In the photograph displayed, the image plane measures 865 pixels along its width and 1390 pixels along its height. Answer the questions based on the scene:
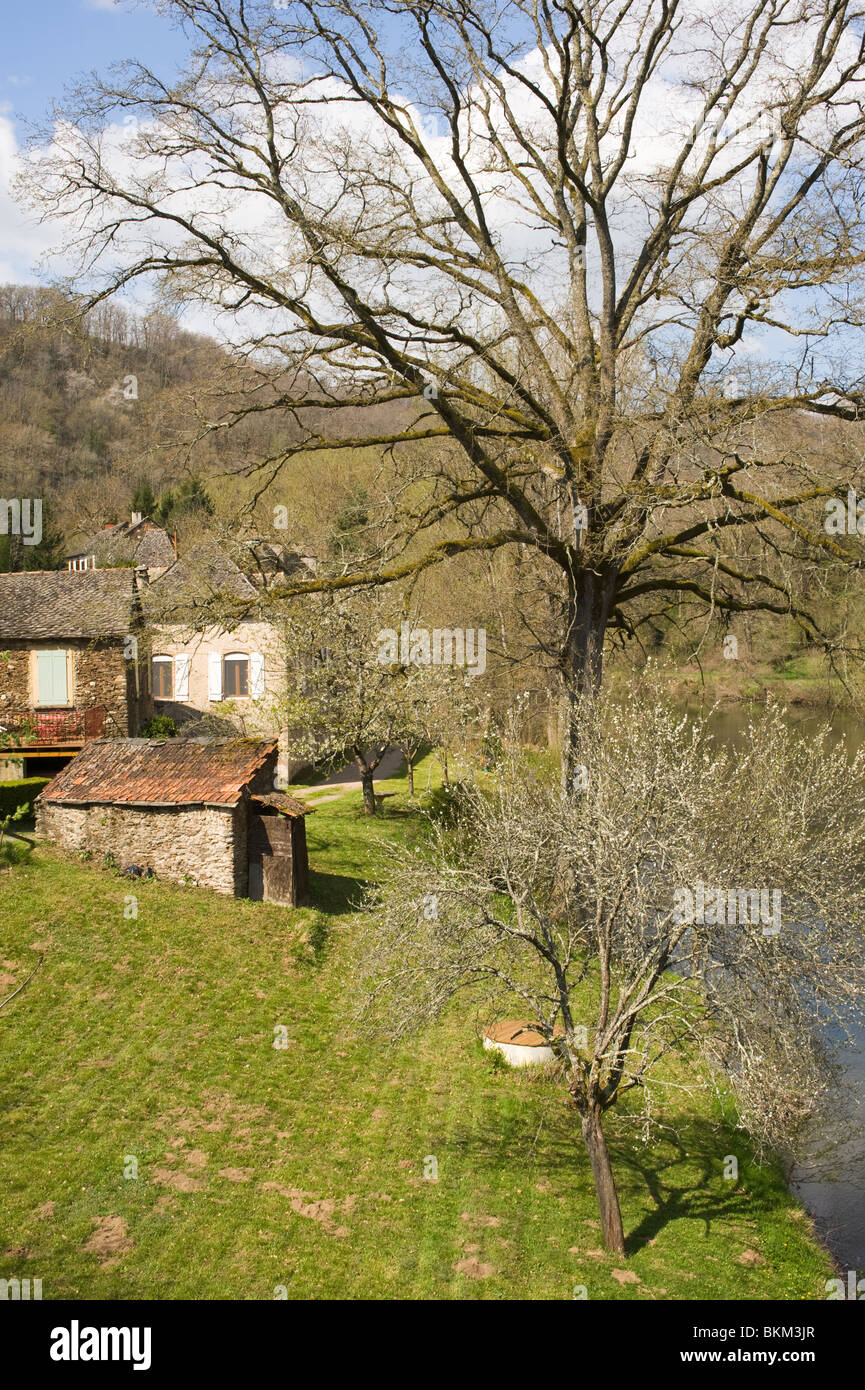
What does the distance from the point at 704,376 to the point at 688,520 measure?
7.85ft

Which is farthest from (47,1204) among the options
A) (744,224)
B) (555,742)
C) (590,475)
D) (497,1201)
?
(555,742)

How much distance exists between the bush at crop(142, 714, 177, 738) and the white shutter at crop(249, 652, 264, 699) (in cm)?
245

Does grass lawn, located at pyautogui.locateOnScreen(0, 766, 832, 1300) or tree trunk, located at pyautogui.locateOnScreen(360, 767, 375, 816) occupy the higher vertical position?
tree trunk, located at pyautogui.locateOnScreen(360, 767, 375, 816)

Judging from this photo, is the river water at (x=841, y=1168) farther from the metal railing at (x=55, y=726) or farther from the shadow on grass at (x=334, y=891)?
the metal railing at (x=55, y=726)

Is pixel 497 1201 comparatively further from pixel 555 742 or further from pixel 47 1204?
pixel 555 742

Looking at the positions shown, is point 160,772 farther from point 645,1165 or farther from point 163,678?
point 163,678

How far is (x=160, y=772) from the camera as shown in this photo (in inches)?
711

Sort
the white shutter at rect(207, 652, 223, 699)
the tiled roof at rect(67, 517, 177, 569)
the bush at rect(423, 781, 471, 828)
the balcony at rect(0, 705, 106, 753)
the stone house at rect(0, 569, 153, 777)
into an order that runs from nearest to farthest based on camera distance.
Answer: the bush at rect(423, 781, 471, 828)
the balcony at rect(0, 705, 106, 753)
the stone house at rect(0, 569, 153, 777)
the white shutter at rect(207, 652, 223, 699)
the tiled roof at rect(67, 517, 177, 569)

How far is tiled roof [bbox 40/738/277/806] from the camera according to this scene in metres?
17.4

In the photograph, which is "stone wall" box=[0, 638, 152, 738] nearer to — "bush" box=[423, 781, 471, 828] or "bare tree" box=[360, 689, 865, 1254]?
"bush" box=[423, 781, 471, 828]

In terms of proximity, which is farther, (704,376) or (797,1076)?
(704,376)

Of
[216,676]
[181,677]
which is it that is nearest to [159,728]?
[216,676]

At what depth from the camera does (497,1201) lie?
10945 mm

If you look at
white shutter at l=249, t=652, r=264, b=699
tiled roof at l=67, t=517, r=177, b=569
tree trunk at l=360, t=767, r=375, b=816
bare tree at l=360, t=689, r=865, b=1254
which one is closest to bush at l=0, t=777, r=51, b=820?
tree trunk at l=360, t=767, r=375, b=816
